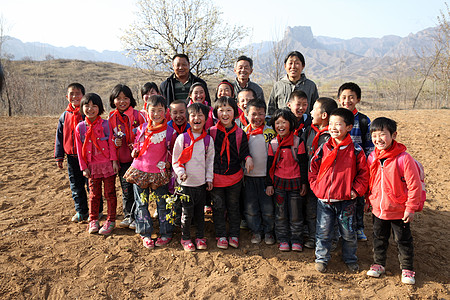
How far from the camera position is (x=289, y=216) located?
3.37 meters

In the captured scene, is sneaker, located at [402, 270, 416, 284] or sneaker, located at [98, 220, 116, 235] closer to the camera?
sneaker, located at [402, 270, 416, 284]

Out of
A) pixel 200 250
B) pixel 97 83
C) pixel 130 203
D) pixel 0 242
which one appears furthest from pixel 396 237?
pixel 97 83

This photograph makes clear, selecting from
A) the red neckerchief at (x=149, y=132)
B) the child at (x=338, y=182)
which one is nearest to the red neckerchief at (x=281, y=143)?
the child at (x=338, y=182)

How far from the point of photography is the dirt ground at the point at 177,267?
108 inches

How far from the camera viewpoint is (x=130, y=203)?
3.91 meters

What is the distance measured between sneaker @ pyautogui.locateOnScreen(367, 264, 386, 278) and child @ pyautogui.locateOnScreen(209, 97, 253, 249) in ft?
5.11

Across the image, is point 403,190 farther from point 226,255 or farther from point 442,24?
point 442,24

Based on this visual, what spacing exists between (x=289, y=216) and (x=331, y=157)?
36.6 inches

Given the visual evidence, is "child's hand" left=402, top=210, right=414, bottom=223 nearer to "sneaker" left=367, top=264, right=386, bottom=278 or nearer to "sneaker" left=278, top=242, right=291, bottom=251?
"sneaker" left=367, top=264, right=386, bottom=278

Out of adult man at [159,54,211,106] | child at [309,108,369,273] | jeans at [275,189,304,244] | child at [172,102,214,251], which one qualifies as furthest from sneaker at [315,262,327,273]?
A: adult man at [159,54,211,106]

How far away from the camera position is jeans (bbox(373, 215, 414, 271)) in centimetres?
276

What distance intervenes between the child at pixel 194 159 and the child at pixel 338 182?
→ 1.16 metres

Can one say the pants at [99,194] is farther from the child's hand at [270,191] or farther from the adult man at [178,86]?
the child's hand at [270,191]

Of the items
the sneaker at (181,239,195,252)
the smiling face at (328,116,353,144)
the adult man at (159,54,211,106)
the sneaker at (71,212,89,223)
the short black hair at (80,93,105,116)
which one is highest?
the adult man at (159,54,211,106)
